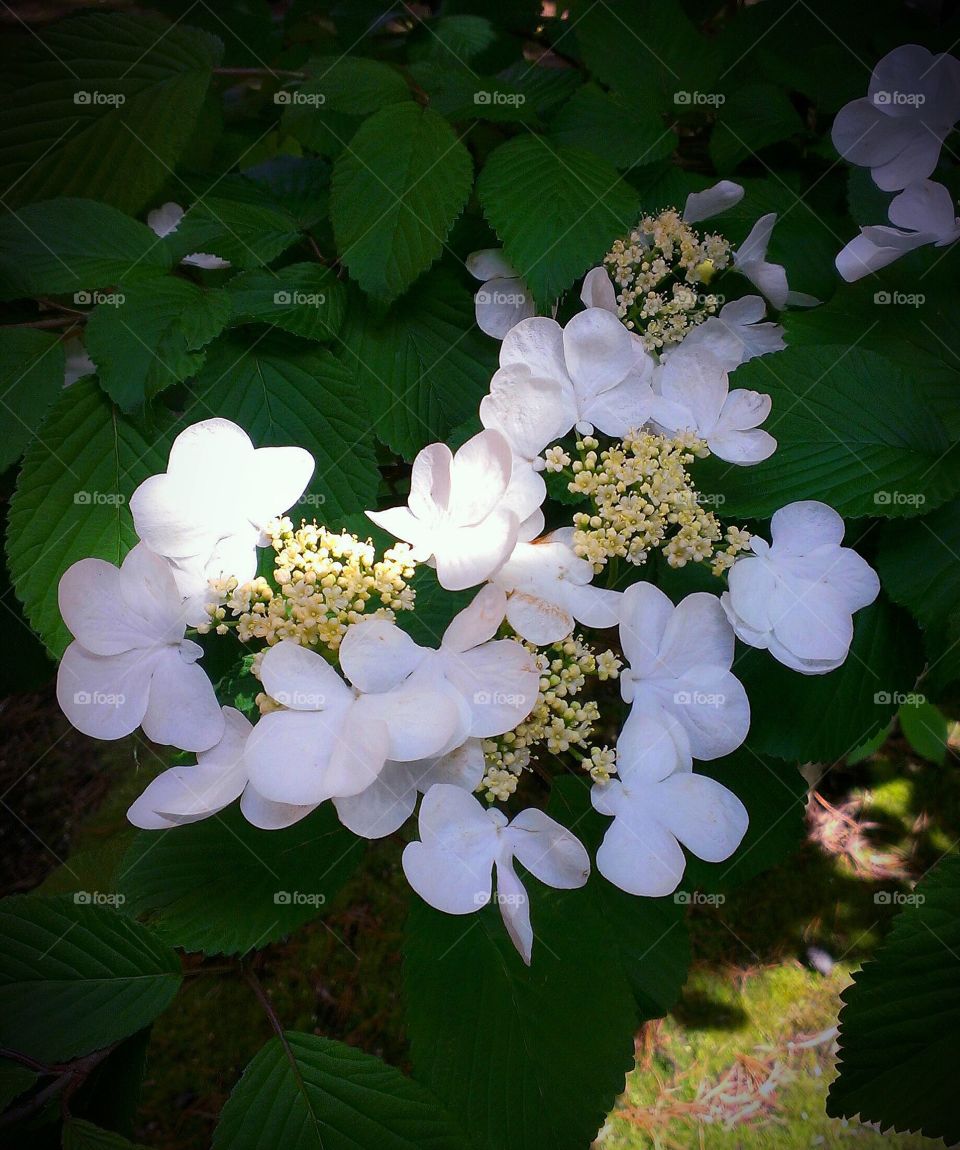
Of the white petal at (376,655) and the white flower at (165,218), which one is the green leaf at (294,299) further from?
the white petal at (376,655)

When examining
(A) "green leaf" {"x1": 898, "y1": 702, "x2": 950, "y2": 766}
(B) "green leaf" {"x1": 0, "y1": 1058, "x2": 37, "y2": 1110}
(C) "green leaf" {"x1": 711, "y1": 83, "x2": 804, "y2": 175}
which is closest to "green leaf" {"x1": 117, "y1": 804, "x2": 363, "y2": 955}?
(B) "green leaf" {"x1": 0, "y1": 1058, "x2": 37, "y2": 1110}

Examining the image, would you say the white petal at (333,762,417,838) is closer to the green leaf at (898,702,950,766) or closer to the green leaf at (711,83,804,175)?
the green leaf at (711,83,804,175)

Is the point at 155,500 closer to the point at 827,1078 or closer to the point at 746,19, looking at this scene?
the point at 746,19

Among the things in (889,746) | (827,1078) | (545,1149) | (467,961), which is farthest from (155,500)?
(889,746)

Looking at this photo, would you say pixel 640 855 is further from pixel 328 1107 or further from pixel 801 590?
pixel 328 1107

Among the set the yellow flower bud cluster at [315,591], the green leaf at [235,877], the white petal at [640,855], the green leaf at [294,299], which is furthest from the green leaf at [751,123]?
the green leaf at [235,877]

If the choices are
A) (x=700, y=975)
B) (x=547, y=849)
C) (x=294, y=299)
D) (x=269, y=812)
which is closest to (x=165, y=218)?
(x=294, y=299)
